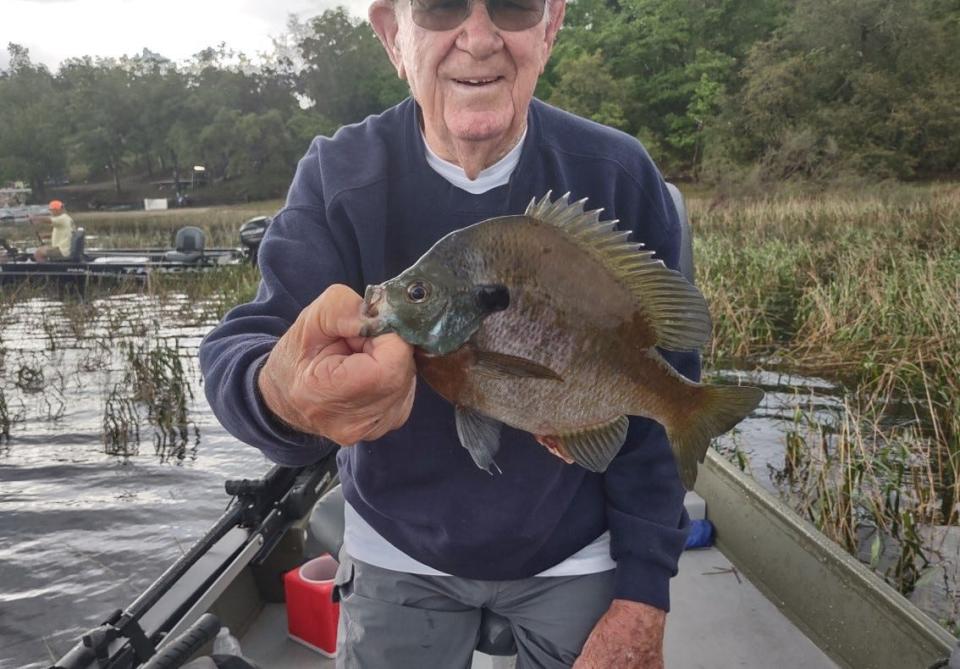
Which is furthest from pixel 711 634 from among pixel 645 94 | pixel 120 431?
pixel 645 94

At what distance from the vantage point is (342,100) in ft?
275

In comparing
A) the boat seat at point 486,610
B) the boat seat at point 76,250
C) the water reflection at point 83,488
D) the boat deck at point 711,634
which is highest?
the boat seat at point 486,610

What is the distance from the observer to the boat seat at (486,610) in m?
2.32

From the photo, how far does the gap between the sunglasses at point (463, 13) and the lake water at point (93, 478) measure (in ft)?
18.5

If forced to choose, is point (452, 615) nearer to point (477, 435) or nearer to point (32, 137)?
point (477, 435)

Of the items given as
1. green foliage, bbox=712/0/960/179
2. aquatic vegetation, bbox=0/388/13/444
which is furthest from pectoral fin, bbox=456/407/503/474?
green foliage, bbox=712/0/960/179

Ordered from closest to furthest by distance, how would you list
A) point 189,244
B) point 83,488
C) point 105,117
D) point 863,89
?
point 83,488
point 189,244
point 863,89
point 105,117

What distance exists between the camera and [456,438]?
2.08 m

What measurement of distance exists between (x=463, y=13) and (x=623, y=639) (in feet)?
5.97

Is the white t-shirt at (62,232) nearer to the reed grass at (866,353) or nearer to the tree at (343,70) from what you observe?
the reed grass at (866,353)

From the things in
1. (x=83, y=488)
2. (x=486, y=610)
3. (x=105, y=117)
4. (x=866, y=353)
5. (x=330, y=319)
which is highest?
(x=105, y=117)

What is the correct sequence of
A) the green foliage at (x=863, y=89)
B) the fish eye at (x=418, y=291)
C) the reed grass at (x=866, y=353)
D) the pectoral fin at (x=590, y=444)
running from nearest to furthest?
1. the fish eye at (x=418, y=291)
2. the pectoral fin at (x=590, y=444)
3. the reed grass at (x=866, y=353)
4. the green foliage at (x=863, y=89)

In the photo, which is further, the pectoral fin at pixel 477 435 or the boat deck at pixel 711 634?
the boat deck at pixel 711 634

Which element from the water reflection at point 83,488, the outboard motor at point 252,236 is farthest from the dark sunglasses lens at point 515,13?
the outboard motor at point 252,236
